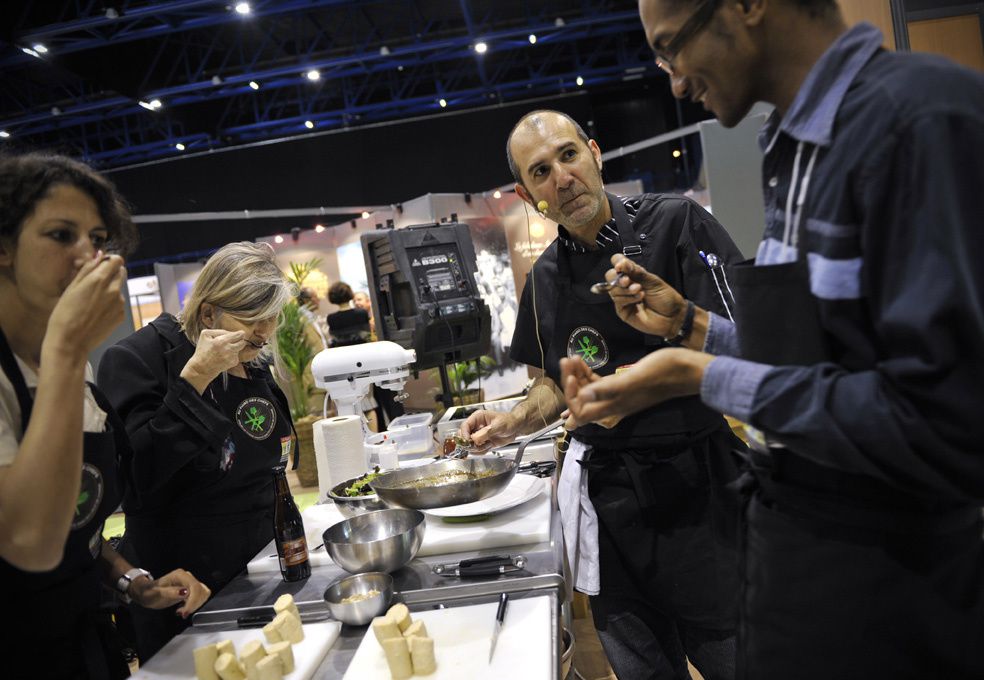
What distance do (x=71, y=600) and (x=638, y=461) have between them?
4.44 feet

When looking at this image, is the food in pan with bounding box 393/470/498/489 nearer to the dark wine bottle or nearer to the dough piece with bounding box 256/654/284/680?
the dark wine bottle

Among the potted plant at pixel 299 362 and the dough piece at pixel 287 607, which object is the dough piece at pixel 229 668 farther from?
the potted plant at pixel 299 362

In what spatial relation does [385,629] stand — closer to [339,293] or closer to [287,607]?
[287,607]

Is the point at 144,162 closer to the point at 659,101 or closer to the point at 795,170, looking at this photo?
the point at 659,101

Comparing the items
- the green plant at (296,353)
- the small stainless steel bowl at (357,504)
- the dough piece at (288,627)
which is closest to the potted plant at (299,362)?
the green plant at (296,353)

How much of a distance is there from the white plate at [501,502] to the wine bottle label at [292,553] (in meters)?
0.35

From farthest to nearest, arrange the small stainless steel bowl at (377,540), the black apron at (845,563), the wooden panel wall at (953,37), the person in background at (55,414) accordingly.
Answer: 1. the wooden panel wall at (953,37)
2. the small stainless steel bowl at (377,540)
3. the person in background at (55,414)
4. the black apron at (845,563)

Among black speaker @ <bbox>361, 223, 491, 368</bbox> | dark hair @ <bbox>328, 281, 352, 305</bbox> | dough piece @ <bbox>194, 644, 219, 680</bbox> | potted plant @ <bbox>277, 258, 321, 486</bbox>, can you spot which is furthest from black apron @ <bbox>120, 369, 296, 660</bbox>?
dark hair @ <bbox>328, 281, 352, 305</bbox>

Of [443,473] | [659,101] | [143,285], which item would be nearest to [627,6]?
[659,101]

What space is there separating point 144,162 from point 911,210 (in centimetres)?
1595

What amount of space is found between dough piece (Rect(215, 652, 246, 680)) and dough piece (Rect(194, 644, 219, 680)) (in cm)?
1

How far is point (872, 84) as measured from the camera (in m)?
0.91

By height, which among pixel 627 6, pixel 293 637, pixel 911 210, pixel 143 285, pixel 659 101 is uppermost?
pixel 627 6

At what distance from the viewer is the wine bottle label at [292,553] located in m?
1.73
